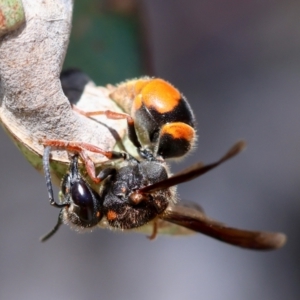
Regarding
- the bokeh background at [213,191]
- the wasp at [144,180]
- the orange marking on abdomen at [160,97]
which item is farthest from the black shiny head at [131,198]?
the bokeh background at [213,191]

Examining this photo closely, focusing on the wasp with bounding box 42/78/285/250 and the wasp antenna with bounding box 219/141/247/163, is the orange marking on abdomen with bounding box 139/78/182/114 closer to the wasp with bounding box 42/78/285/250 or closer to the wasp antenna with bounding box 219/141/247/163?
the wasp with bounding box 42/78/285/250

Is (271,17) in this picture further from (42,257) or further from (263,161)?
(42,257)

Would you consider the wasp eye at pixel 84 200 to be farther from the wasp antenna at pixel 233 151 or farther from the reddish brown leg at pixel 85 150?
the wasp antenna at pixel 233 151

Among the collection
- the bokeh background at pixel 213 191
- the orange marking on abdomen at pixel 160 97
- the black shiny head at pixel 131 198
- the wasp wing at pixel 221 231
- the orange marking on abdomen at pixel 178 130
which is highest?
the orange marking on abdomen at pixel 160 97

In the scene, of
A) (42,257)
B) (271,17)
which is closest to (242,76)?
(271,17)

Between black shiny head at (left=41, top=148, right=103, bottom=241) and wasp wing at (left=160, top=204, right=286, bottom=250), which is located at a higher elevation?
black shiny head at (left=41, top=148, right=103, bottom=241)

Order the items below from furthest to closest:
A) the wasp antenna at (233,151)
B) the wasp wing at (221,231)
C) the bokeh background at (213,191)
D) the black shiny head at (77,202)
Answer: the bokeh background at (213,191) → the wasp wing at (221,231) → the black shiny head at (77,202) → the wasp antenna at (233,151)

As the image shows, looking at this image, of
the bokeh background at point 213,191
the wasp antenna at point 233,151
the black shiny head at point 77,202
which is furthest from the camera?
the bokeh background at point 213,191

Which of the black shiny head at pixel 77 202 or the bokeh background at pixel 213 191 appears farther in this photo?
the bokeh background at pixel 213 191

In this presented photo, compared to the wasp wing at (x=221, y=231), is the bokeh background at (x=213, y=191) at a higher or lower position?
lower

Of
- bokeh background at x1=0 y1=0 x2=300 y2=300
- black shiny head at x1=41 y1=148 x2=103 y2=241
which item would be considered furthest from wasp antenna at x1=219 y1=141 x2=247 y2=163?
bokeh background at x1=0 y1=0 x2=300 y2=300
